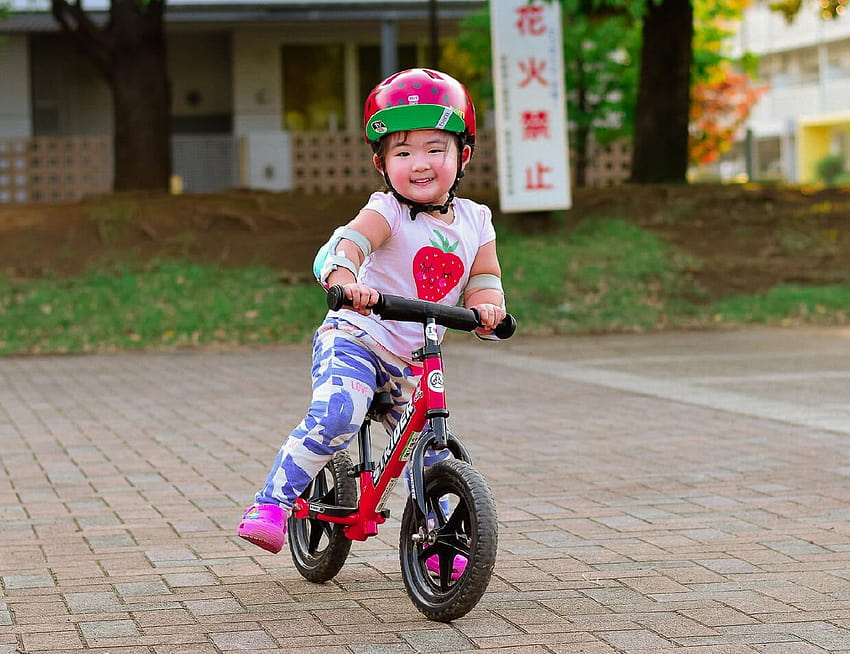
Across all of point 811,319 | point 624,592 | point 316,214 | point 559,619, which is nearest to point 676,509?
point 624,592

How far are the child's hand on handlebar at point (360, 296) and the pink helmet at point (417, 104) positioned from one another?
614 mm

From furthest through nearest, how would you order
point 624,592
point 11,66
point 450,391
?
point 11,66
point 450,391
point 624,592

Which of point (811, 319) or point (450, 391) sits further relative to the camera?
point (811, 319)

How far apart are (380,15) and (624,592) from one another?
22.8 metres

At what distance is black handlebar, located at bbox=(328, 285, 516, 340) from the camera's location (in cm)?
422

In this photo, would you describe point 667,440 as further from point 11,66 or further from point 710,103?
point 710,103

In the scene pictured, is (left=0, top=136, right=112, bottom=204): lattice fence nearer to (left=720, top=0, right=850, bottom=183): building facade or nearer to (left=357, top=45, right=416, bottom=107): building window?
(left=357, top=45, right=416, bottom=107): building window

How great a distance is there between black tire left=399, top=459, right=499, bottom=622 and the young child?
0.11 metres

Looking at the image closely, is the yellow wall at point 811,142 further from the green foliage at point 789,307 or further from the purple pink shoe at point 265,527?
the purple pink shoe at point 265,527

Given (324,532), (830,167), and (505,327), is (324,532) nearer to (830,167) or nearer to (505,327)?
(505,327)

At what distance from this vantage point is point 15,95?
2861 centimetres

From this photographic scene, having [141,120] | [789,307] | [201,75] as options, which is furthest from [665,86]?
[201,75]

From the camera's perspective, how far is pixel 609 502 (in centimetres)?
654

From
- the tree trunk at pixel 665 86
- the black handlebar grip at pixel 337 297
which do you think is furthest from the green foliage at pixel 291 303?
the black handlebar grip at pixel 337 297
